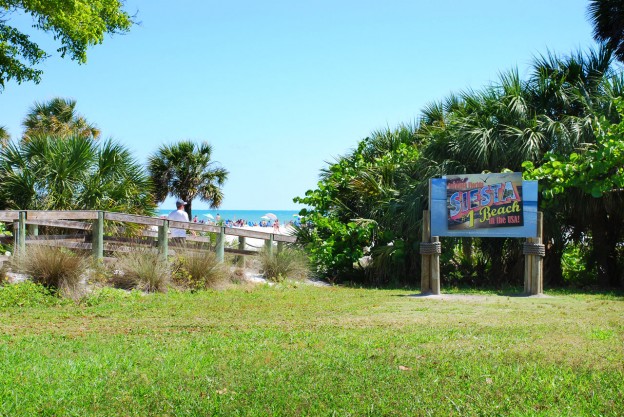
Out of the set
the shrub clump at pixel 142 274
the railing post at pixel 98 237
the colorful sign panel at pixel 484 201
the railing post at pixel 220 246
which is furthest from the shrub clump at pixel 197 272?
the colorful sign panel at pixel 484 201

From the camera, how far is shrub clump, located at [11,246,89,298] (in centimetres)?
1174

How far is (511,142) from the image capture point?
16062mm

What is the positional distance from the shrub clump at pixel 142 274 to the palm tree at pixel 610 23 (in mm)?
18902

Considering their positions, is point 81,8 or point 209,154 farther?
point 209,154

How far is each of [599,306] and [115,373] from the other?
8360 millimetres

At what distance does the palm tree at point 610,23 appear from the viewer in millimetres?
25094

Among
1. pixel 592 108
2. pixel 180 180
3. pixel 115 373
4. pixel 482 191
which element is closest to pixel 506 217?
pixel 482 191

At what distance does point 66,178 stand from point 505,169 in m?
10.2

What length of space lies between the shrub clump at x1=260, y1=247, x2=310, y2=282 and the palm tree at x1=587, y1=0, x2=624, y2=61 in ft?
49.1

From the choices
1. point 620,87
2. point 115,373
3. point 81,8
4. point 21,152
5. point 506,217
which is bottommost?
point 115,373

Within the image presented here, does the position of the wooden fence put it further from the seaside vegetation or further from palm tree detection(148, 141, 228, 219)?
palm tree detection(148, 141, 228, 219)

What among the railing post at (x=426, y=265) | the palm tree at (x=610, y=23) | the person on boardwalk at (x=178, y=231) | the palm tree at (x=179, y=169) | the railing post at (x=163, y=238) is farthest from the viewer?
the palm tree at (x=179, y=169)

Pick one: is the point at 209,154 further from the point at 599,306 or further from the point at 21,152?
the point at 599,306

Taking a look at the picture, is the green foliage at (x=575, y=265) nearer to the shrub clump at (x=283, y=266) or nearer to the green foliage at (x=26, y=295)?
the shrub clump at (x=283, y=266)
